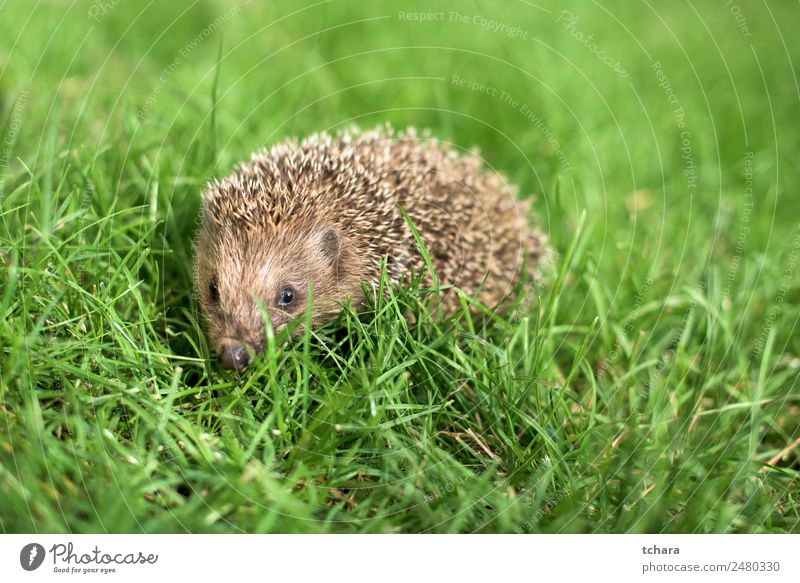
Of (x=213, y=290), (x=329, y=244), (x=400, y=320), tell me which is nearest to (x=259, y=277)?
(x=213, y=290)

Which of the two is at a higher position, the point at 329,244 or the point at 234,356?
the point at 329,244

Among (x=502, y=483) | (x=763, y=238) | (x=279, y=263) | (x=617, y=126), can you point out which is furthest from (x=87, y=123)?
(x=763, y=238)

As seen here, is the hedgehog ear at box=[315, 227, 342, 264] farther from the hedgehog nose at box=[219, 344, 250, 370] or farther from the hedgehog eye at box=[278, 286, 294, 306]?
the hedgehog nose at box=[219, 344, 250, 370]
